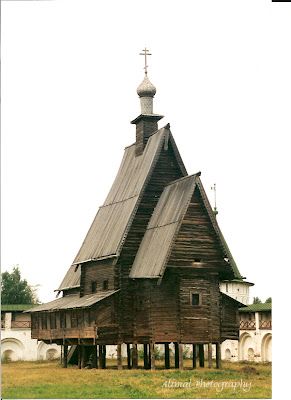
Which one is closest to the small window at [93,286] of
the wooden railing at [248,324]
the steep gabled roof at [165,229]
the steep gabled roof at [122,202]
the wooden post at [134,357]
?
the steep gabled roof at [122,202]

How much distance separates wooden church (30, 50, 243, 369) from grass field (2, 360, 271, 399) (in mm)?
3387

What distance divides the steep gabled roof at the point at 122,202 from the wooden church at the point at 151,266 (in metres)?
0.04

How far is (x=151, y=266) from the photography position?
28.8m

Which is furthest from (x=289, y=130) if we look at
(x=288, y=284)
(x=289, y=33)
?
(x=288, y=284)

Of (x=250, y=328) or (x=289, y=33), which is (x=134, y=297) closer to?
(x=250, y=328)

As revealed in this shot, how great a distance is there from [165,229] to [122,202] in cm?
277

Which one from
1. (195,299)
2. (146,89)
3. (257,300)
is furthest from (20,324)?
(146,89)

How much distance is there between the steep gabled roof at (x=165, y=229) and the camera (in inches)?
1120

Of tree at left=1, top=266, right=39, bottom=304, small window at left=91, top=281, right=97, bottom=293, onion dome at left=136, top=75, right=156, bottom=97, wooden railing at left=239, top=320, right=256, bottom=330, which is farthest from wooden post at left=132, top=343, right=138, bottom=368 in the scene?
onion dome at left=136, top=75, right=156, bottom=97

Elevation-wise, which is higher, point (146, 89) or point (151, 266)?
point (146, 89)

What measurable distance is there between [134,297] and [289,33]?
10.6 metres

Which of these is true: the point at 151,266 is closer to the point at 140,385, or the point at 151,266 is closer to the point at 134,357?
the point at 134,357

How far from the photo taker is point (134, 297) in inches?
1173

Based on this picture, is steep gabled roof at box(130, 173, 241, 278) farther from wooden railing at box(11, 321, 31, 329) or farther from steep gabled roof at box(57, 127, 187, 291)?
wooden railing at box(11, 321, 31, 329)
